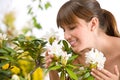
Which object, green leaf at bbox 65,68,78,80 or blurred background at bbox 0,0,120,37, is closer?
green leaf at bbox 65,68,78,80

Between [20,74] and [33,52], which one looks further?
[33,52]

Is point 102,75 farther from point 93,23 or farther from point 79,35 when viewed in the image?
point 93,23

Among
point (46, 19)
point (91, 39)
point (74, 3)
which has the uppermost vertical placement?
point (74, 3)

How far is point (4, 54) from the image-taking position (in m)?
0.90

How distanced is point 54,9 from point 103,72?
1707mm

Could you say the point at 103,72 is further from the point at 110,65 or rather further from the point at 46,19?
the point at 46,19

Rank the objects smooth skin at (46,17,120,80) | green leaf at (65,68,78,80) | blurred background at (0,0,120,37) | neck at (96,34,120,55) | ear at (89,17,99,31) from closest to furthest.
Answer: green leaf at (65,68,78,80) → smooth skin at (46,17,120,80) → ear at (89,17,99,31) → neck at (96,34,120,55) → blurred background at (0,0,120,37)

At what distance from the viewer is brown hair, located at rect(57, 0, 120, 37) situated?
3.80ft

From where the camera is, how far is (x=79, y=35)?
1151 mm

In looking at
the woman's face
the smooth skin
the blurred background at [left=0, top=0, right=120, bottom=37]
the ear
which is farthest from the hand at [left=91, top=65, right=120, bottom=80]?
the blurred background at [left=0, top=0, right=120, bottom=37]

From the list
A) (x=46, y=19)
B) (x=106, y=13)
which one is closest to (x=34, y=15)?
(x=46, y=19)

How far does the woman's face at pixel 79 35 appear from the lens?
112cm

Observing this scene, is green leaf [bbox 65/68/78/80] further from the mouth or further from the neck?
the neck

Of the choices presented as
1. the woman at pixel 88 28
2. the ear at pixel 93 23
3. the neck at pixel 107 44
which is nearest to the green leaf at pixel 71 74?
the woman at pixel 88 28
